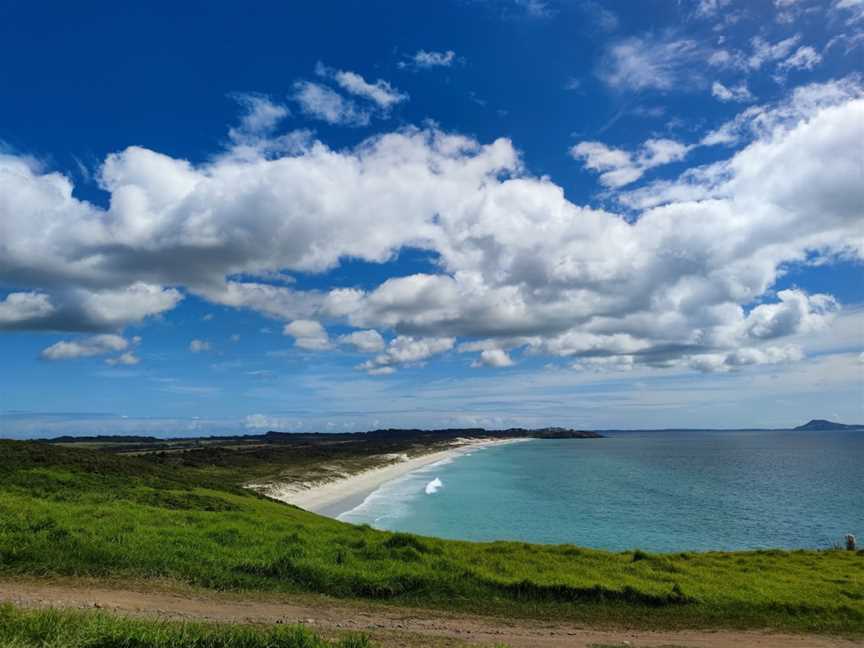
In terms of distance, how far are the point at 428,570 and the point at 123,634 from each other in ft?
34.4

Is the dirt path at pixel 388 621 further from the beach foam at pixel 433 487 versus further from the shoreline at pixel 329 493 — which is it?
the beach foam at pixel 433 487

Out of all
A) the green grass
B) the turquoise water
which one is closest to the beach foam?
the turquoise water

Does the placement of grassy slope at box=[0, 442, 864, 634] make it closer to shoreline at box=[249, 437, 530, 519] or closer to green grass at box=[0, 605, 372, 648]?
green grass at box=[0, 605, 372, 648]

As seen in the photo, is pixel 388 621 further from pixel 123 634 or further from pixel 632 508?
pixel 632 508

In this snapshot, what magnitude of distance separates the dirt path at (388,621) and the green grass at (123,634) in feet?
9.25

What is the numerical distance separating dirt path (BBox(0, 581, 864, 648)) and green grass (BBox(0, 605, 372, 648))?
2819mm

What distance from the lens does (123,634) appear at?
9.63 m

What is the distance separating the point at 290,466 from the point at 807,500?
84.1 metres

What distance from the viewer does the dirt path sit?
13539 millimetres

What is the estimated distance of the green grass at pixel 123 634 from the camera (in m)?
9.30

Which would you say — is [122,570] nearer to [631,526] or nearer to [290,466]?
[631,526]

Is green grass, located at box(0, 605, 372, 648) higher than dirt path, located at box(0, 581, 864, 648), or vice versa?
green grass, located at box(0, 605, 372, 648)

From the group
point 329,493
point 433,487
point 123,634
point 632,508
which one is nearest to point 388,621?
point 123,634

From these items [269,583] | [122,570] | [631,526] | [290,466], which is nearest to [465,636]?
[269,583]
